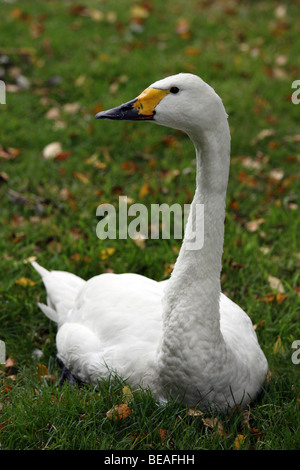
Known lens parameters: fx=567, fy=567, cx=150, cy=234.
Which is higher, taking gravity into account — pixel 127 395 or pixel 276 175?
pixel 276 175

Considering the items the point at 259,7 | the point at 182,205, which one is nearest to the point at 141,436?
the point at 182,205

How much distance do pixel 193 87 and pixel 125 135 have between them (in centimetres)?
338

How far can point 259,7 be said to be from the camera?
816 centimetres

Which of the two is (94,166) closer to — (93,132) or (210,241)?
(93,132)

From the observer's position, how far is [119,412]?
2.60 m

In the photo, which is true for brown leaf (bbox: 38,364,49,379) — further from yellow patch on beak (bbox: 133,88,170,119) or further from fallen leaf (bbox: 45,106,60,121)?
fallen leaf (bbox: 45,106,60,121)

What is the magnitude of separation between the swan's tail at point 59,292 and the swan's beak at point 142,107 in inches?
57.4

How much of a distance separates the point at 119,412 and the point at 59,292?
1.12m

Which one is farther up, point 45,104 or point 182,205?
point 45,104

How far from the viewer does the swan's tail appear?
3.49 metres

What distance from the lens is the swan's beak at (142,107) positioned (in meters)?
2.36

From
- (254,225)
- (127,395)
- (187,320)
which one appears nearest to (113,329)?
(127,395)

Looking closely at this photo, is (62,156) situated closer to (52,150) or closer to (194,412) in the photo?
(52,150)

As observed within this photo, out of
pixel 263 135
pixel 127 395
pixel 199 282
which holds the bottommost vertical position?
pixel 127 395
